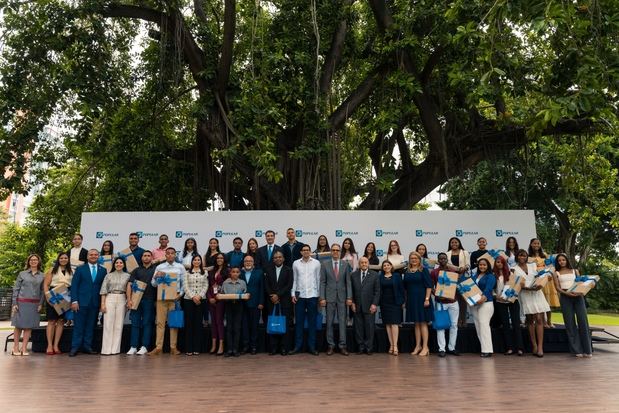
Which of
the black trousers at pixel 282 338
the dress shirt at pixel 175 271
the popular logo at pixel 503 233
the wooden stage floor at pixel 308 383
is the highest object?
the popular logo at pixel 503 233

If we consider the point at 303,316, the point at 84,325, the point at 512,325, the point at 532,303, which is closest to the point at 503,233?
the point at 532,303

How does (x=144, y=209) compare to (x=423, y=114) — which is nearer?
(x=423, y=114)

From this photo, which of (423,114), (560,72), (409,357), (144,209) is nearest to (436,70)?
(423,114)

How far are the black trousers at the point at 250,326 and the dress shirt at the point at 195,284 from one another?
0.69 metres

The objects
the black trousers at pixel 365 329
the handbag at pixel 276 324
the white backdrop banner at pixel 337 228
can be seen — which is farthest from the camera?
the white backdrop banner at pixel 337 228

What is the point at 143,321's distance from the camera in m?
7.32

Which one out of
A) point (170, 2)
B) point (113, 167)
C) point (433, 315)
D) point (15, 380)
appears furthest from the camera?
point (113, 167)

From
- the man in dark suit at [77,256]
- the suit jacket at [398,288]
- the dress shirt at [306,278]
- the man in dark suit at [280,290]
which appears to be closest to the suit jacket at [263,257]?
the man in dark suit at [280,290]

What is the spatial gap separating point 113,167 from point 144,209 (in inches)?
46.0

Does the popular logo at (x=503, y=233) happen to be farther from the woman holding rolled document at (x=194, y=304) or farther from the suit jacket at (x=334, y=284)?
the woman holding rolled document at (x=194, y=304)

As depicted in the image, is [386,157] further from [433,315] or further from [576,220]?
[576,220]

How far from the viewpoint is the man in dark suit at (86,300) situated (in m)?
7.20

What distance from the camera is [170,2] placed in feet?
29.5

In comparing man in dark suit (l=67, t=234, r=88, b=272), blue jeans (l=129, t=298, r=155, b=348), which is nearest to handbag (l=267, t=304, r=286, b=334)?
blue jeans (l=129, t=298, r=155, b=348)
